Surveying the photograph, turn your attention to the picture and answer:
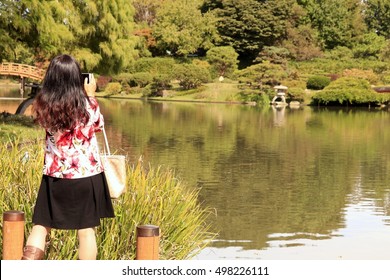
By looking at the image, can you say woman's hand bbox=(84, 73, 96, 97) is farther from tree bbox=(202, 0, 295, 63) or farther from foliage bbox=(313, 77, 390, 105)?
tree bbox=(202, 0, 295, 63)

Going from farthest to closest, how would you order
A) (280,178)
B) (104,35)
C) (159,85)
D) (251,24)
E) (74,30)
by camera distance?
(251,24)
(159,85)
(104,35)
(74,30)
(280,178)

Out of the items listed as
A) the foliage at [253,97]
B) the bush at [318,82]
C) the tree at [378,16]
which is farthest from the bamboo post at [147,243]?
the tree at [378,16]

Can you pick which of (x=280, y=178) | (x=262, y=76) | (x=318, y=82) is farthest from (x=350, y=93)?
(x=280, y=178)

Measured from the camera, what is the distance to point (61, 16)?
941 inches

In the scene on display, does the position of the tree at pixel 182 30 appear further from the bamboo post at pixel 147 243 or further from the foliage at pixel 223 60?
the bamboo post at pixel 147 243

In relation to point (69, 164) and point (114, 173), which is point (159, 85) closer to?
point (114, 173)

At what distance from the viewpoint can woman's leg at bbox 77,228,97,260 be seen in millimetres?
4430

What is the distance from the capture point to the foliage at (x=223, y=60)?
54.4 metres

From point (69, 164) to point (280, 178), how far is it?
10617mm

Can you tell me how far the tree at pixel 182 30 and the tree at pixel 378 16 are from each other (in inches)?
567

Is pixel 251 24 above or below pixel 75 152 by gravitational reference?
above

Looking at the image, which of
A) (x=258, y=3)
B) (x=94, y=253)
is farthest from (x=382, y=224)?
(x=258, y=3)

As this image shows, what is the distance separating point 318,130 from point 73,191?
75.5ft

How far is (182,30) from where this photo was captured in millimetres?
57469
